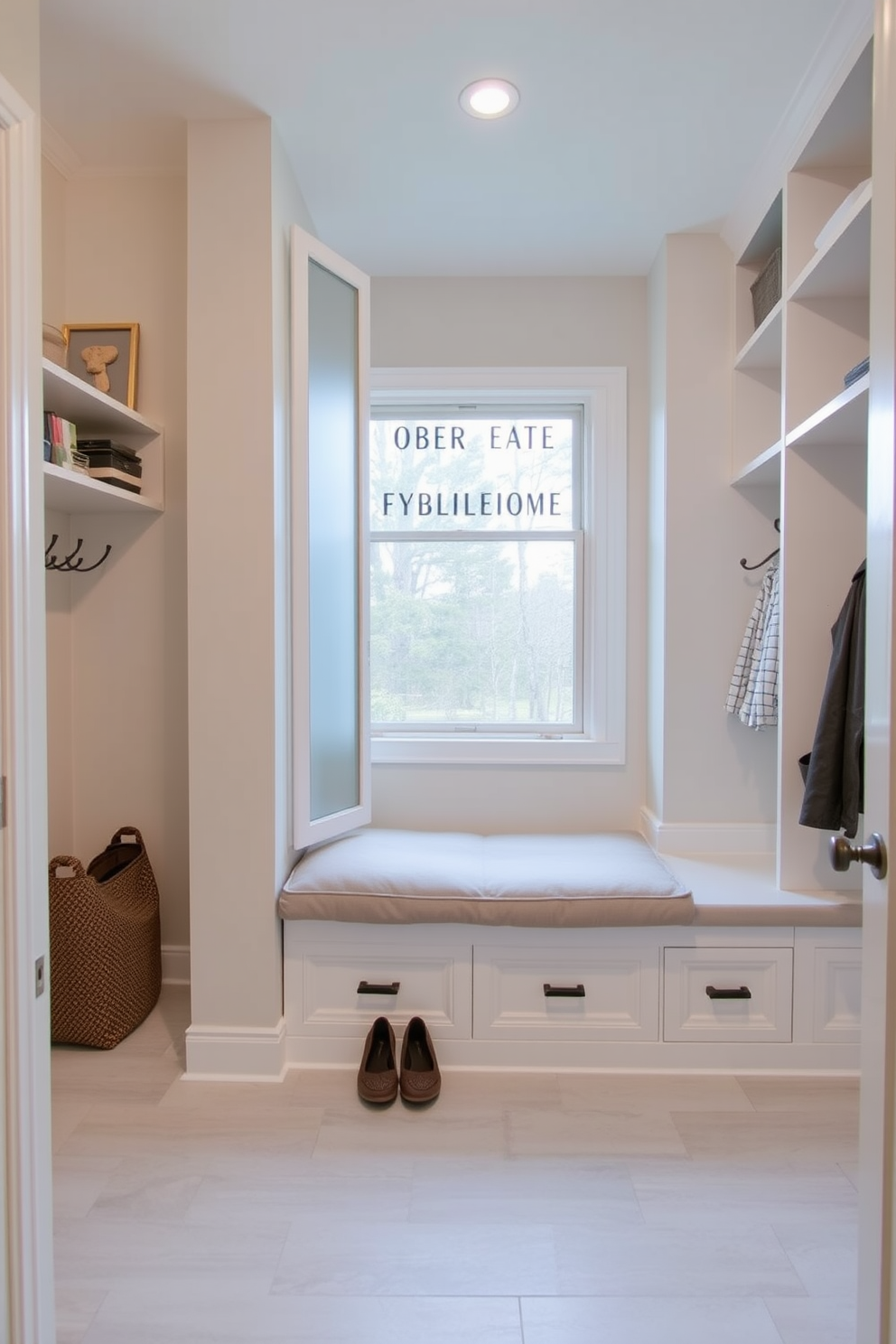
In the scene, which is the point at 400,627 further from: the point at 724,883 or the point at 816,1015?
the point at 816,1015

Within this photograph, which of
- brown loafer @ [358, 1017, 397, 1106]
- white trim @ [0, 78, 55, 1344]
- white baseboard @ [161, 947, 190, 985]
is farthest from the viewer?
white baseboard @ [161, 947, 190, 985]

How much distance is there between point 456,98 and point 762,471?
4.55 ft

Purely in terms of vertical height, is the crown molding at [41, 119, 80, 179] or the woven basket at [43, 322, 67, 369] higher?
the crown molding at [41, 119, 80, 179]

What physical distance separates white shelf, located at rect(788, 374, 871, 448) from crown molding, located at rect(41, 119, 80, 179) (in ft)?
7.34

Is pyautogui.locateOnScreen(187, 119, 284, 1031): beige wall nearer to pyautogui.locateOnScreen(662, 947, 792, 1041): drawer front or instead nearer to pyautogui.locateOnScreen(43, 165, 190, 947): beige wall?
pyautogui.locateOnScreen(43, 165, 190, 947): beige wall

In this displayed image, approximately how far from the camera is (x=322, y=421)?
2.30 meters

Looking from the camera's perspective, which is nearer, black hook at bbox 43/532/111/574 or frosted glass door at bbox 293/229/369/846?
frosted glass door at bbox 293/229/369/846

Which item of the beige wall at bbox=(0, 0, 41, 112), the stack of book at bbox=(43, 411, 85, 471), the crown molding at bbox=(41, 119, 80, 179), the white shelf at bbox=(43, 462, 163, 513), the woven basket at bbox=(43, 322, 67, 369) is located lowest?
the white shelf at bbox=(43, 462, 163, 513)

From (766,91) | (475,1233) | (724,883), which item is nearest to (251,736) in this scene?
(475,1233)

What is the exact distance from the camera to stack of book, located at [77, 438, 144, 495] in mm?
2217

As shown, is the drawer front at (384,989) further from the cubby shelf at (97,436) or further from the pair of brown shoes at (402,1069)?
the cubby shelf at (97,436)

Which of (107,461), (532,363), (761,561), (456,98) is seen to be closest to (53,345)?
(107,461)

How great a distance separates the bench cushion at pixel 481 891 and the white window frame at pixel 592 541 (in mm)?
565

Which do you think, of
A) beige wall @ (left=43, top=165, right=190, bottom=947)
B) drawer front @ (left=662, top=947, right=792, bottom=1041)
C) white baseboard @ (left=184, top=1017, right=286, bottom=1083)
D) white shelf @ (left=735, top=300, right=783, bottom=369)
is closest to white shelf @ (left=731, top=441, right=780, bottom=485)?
white shelf @ (left=735, top=300, right=783, bottom=369)
